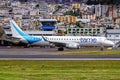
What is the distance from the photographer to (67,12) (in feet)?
572

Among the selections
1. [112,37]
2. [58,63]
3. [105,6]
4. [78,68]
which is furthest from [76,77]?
[105,6]

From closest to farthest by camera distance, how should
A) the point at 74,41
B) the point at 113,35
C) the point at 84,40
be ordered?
the point at 84,40, the point at 74,41, the point at 113,35

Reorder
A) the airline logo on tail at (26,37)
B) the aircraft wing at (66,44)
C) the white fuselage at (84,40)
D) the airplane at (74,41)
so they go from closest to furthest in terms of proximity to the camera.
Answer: the aircraft wing at (66,44) → the airplane at (74,41) → the white fuselage at (84,40) → the airline logo on tail at (26,37)

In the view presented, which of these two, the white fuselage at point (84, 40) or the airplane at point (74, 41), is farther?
the white fuselage at point (84, 40)

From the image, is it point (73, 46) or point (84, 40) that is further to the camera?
point (84, 40)

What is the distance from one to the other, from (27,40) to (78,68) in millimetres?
40650

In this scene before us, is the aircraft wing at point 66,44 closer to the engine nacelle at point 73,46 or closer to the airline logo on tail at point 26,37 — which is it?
the engine nacelle at point 73,46

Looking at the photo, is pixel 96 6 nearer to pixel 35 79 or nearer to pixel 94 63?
pixel 94 63

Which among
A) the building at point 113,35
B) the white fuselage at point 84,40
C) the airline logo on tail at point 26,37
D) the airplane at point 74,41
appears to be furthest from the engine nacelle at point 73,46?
the building at point 113,35

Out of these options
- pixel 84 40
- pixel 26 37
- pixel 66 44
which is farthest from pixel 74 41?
pixel 26 37

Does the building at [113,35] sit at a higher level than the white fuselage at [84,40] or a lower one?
lower

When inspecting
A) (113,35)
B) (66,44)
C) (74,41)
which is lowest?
(113,35)

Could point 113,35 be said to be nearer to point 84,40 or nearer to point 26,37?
point 26,37

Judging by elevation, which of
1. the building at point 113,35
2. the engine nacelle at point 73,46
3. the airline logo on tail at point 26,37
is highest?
the airline logo on tail at point 26,37
